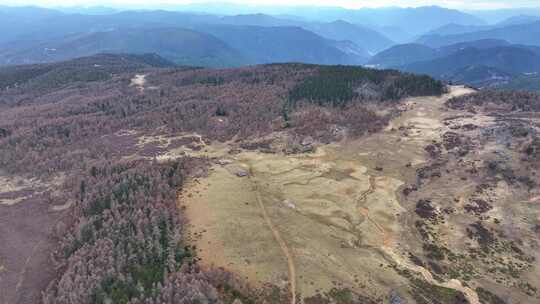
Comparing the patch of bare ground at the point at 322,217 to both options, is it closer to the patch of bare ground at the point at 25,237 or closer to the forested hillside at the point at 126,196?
the forested hillside at the point at 126,196

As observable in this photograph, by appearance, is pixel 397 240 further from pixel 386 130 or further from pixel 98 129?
pixel 98 129

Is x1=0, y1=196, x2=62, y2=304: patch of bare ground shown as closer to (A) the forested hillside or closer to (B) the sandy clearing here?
(A) the forested hillside

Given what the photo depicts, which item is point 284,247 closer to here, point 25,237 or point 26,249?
point 26,249

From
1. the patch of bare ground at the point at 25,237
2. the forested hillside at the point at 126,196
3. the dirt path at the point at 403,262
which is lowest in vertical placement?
the patch of bare ground at the point at 25,237

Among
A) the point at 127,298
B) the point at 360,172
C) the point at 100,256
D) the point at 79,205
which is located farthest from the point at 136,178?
the point at 360,172

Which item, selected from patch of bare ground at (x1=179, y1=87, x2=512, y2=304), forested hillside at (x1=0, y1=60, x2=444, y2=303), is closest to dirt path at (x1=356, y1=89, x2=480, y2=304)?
patch of bare ground at (x1=179, y1=87, x2=512, y2=304)

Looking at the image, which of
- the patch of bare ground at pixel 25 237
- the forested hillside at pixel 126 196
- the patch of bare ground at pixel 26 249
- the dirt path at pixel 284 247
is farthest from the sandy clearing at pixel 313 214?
the patch of bare ground at pixel 25 237

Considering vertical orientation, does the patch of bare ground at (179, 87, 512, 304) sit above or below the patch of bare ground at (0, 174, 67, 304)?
above

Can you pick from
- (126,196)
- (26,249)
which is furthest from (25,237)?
(126,196)
